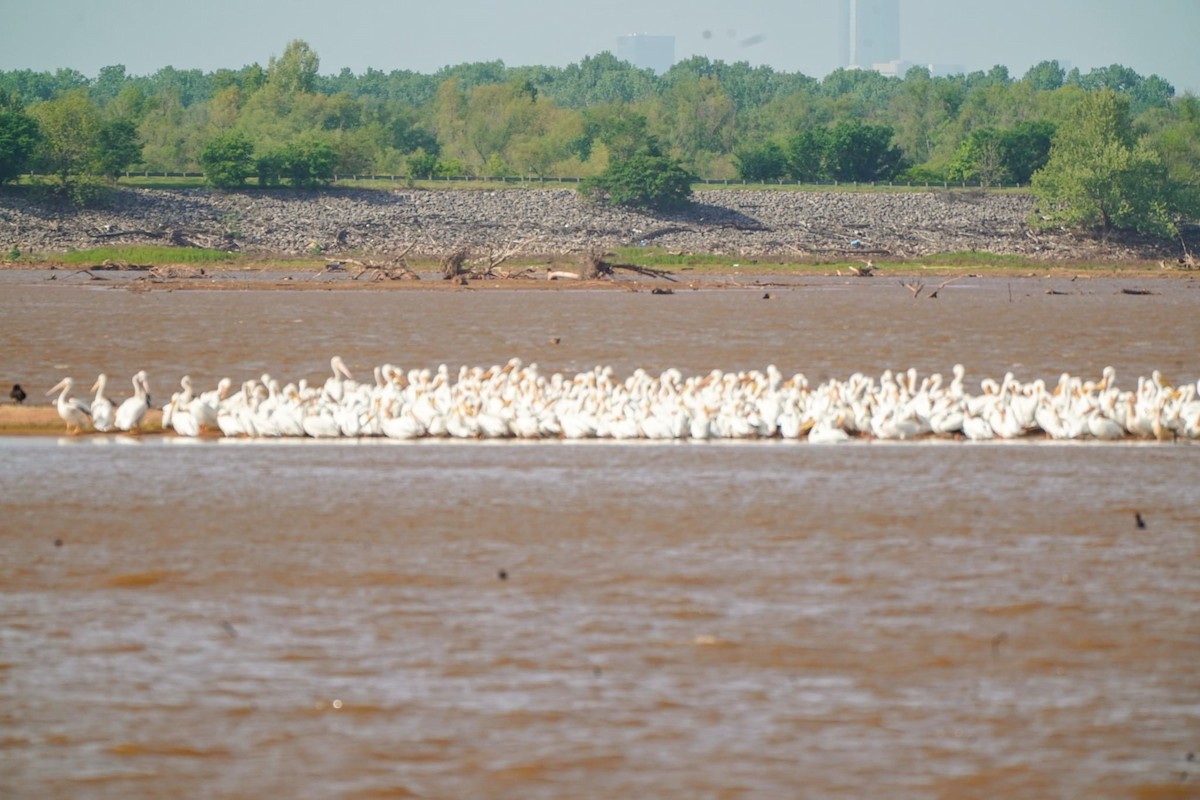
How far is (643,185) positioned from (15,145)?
30.2m

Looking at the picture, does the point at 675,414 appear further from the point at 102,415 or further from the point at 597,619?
the point at 597,619

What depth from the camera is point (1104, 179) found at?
80.8 meters

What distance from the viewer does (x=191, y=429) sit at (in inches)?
742

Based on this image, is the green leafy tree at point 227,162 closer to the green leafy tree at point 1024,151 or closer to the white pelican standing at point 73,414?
the green leafy tree at point 1024,151

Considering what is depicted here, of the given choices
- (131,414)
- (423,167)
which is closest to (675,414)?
(131,414)

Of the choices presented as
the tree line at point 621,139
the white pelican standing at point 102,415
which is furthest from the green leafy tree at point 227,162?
the white pelican standing at point 102,415

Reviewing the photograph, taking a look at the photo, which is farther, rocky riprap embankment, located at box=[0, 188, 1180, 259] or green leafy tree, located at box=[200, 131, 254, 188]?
green leafy tree, located at box=[200, 131, 254, 188]

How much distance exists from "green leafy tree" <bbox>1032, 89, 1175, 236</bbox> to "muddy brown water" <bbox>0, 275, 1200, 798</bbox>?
6641cm

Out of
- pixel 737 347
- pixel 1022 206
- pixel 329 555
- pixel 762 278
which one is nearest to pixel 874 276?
pixel 762 278

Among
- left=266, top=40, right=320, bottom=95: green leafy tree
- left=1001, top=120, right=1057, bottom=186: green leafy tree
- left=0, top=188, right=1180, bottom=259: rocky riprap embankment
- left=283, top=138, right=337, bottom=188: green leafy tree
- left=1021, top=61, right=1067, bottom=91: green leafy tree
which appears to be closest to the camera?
left=0, top=188, right=1180, bottom=259: rocky riprap embankment

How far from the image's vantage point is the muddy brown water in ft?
27.6

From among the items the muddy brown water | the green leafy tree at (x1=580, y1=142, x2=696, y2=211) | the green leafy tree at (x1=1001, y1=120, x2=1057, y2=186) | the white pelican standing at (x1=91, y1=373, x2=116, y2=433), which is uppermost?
the green leafy tree at (x1=1001, y1=120, x2=1057, y2=186)

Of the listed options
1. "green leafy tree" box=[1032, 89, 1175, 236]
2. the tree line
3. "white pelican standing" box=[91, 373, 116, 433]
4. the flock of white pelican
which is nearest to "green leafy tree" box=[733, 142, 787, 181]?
the tree line

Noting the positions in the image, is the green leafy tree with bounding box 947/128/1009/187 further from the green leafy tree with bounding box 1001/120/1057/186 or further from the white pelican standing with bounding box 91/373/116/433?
the white pelican standing with bounding box 91/373/116/433
